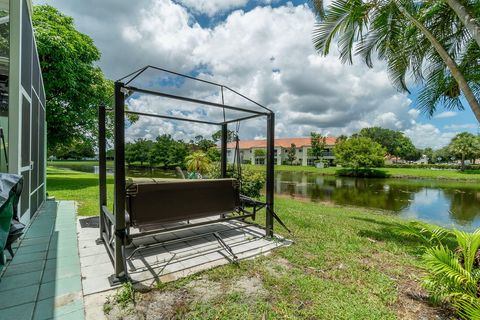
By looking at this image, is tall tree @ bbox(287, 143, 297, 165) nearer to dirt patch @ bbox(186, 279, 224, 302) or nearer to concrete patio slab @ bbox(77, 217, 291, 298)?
concrete patio slab @ bbox(77, 217, 291, 298)

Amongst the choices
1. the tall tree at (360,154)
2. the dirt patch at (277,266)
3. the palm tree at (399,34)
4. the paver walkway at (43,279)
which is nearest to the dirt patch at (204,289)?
the dirt patch at (277,266)

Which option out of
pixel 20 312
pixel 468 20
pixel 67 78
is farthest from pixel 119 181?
pixel 67 78

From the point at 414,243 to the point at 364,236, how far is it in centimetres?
83

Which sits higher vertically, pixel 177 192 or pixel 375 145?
pixel 375 145

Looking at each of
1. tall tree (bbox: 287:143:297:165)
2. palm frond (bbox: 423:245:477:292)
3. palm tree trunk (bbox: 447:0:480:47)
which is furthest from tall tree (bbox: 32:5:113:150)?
tall tree (bbox: 287:143:297:165)

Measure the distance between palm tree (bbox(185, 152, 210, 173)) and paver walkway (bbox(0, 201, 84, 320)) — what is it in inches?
304

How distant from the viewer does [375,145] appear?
31281 mm

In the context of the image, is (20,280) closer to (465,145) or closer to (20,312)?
Result: (20,312)

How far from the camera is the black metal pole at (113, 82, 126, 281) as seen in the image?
2.27 meters

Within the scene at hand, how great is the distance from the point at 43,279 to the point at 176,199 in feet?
5.25

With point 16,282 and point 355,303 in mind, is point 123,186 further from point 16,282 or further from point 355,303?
point 355,303

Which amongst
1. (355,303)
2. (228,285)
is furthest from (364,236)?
(228,285)

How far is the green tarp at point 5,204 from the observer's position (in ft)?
6.21

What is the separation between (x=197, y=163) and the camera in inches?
459
